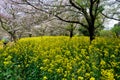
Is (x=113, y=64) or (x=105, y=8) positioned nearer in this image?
(x=113, y=64)

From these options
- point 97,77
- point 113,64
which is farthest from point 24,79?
point 113,64

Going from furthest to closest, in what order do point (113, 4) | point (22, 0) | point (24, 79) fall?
1. point (113, 4)
2. point (22, 0)
3. point (24, 79)

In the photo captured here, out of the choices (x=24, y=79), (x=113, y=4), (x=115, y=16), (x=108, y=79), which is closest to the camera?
(x=108, y=79)

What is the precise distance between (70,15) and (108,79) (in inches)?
394

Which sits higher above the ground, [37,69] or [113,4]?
[113,4]

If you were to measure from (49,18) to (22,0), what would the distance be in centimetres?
131

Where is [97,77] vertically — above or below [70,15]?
below

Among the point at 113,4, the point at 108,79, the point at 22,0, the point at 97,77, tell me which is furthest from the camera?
the point at 113,4

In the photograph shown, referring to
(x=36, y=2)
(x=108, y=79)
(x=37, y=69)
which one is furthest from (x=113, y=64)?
(x=36, y=2)

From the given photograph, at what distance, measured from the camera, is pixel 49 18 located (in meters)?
13.3

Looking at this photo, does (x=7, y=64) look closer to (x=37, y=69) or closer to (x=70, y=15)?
(x=37, y=69)

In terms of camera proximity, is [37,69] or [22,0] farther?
[22,0]

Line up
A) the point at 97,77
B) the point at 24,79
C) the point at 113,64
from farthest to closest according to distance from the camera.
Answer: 1. the point at 113,64
2. the point at 24,79
3. the point at 97,77

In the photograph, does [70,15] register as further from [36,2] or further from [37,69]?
[37,69]
